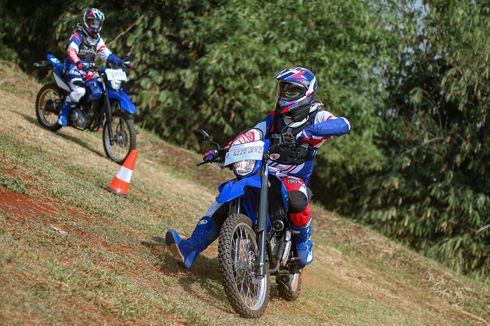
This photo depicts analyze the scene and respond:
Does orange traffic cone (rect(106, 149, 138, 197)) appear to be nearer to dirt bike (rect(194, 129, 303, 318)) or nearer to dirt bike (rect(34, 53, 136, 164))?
dirt bike (rect(34, 53, 136, 164))

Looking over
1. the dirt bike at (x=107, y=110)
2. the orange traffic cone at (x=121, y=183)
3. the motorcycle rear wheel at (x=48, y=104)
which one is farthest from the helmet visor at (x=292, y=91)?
the motorcycle rear wheel at (x=48, y=104)

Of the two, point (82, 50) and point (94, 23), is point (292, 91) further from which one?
point (82, 50)

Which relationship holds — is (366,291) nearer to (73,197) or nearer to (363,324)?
(363,324)

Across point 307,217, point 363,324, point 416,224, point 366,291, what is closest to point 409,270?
point 366,291

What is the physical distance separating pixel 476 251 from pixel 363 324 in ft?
25.9

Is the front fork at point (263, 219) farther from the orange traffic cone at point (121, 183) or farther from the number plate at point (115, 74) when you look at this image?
the number plate at point (115, 74)

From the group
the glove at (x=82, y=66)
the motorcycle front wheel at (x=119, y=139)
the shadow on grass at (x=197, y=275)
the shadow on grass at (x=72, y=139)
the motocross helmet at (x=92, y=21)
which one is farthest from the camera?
the shadow on grass at (x=72, y=139)

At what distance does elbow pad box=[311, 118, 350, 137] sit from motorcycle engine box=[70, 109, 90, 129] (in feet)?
20.6

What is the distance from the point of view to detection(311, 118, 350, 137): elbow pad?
679 centimetres

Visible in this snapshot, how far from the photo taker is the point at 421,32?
17.0 meters

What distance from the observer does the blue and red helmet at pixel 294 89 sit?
7094mm

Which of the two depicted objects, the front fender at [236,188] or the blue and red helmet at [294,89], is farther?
the blue and red helmet at [294,89]

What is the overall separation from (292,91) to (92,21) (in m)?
6.10

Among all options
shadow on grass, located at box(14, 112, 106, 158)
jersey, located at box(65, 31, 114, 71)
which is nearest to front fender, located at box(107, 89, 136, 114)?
jersey, located at box(65, 31, 114, 71)
